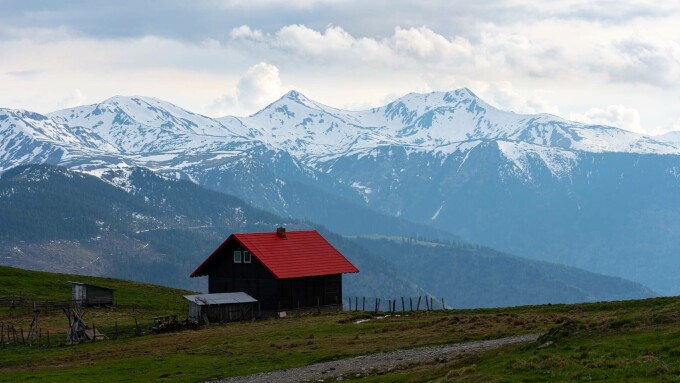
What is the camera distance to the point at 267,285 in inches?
4035

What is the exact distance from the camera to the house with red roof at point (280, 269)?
10225cm

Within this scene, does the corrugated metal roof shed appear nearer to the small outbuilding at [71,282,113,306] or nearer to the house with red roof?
the house with red roof

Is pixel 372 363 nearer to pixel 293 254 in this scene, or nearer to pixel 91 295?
pixel 293 254

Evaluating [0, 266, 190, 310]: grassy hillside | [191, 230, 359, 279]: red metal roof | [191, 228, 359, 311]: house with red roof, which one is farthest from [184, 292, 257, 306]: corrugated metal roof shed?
[0, 266, 190, 310]: grassy hillside

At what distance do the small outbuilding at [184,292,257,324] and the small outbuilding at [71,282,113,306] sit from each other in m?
25.3

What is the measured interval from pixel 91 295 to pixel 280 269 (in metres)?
29.5

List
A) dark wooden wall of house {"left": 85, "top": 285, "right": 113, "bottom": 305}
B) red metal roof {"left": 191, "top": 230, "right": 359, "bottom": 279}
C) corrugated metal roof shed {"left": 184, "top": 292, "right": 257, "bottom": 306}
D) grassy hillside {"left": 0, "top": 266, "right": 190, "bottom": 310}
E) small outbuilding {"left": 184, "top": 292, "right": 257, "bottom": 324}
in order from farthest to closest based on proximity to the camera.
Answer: grassy hillside {"left": 0, "top": 266, "right": 190, "bottom": 310} < dark wooden wall of house {"left": 85, "top": 285, "right": 113, "bottom": 305} < red metal roof {"left": 191, "top": 230, "right": 359, "bottom": 279} < corrugated metal roof shed {"left": 184, "top": 292, "right": 257, "bottom": 306} < small outbuilding {"left": 184, "top": 292, "right": 257, "bottom": 324}

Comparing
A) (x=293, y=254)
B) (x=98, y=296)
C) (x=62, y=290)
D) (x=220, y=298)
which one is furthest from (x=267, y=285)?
(x=62, y=290)

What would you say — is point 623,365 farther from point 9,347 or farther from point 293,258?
point 293,258

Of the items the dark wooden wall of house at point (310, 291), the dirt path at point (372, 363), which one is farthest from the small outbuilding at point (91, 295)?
the dirt path at point (372, 363)

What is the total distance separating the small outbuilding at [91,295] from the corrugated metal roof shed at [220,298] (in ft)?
81.8

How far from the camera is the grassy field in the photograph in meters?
41.5

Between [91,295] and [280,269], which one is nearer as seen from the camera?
[280,269]

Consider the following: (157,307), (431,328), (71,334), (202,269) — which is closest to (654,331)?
(431,328)
